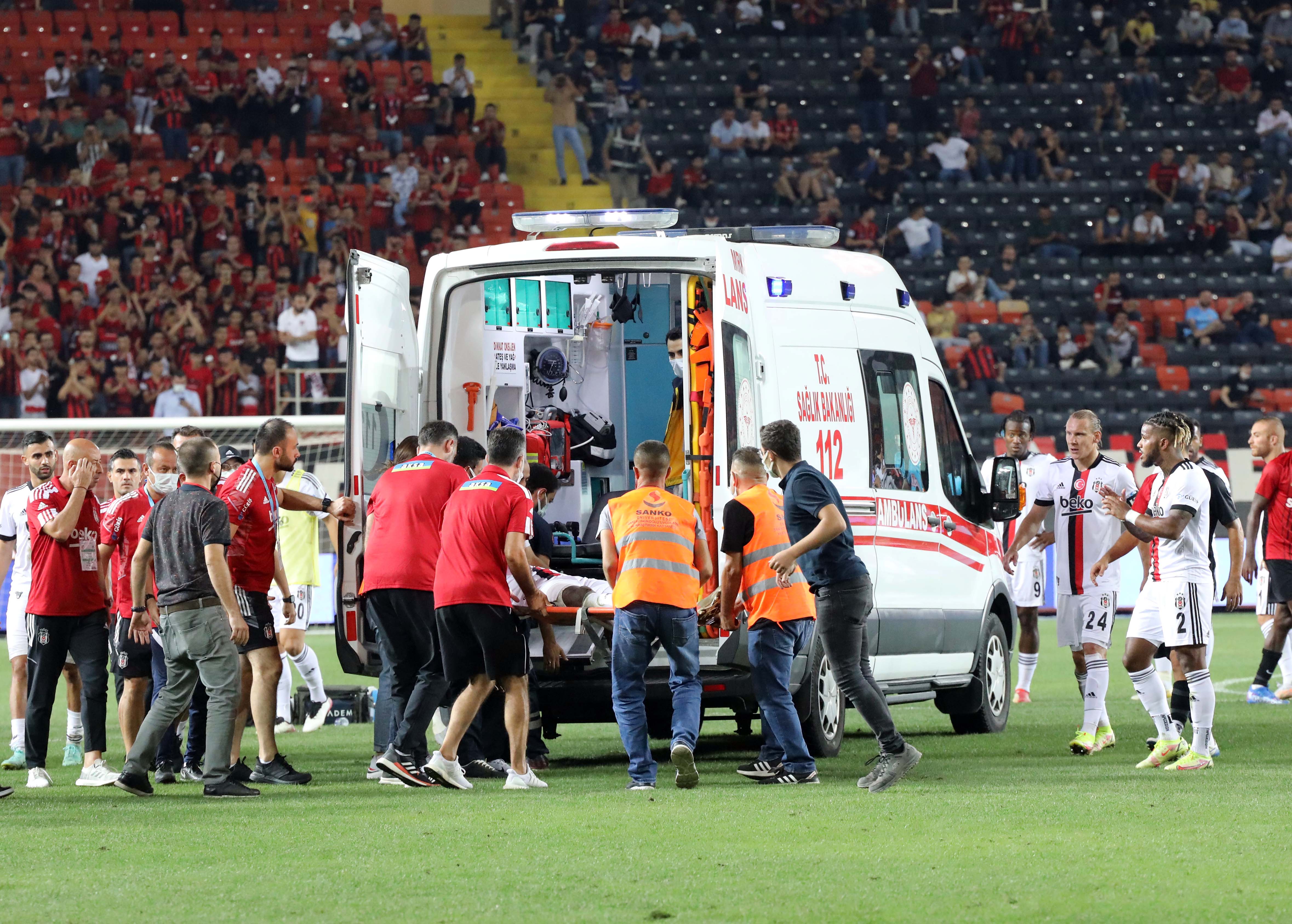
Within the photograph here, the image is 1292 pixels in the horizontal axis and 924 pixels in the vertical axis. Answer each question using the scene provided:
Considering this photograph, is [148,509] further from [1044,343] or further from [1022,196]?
[1022,196]

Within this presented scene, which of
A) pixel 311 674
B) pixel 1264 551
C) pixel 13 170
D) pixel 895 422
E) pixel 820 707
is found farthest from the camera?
pixel 13 170

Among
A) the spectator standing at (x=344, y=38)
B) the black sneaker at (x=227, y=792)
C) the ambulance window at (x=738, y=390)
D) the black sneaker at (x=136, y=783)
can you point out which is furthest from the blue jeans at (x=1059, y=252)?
the black sneaker at (x=136, y=783)

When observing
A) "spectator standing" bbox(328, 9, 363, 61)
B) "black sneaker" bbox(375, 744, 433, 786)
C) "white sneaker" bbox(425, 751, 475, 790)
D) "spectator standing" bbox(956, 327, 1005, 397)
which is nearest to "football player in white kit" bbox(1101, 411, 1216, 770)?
"white sneaker" bbox(425, 751, 475, 790)

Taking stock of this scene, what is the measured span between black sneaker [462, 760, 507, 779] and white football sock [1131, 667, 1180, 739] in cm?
343

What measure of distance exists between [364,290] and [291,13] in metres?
22.6

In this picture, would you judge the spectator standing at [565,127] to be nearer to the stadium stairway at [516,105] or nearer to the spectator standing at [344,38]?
the stadium stairway at [516,105]

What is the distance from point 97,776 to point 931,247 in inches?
811

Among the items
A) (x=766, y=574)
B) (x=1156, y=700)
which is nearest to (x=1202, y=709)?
(x=1156, y=700)

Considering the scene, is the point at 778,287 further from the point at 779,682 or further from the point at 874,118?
the point at 874,118

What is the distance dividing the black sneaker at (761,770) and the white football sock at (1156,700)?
2.07 meters

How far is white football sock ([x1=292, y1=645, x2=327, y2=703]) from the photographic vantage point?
12.3 metres

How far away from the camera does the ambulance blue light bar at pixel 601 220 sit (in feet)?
33.0

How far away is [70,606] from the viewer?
9562mm

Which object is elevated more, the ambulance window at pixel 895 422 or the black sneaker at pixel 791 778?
the ambulance window at pixel 895 422
